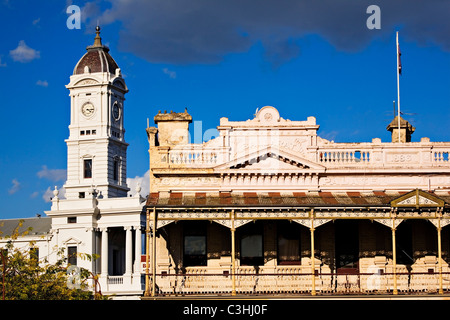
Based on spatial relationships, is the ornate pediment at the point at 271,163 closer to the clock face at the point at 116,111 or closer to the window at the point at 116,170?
the window at the point at 116,170

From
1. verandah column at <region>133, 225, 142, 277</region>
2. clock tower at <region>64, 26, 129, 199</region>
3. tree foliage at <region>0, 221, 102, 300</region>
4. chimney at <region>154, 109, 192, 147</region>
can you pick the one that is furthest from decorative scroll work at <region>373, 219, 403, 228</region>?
clock tower at <region>64, 26, 129, 199</region>

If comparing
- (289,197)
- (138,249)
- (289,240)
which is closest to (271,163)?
(289,197)

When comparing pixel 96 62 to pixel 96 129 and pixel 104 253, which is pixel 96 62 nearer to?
pixel 96 129

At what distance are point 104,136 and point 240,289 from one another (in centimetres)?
5409

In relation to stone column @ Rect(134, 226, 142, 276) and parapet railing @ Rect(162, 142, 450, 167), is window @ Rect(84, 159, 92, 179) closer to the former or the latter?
stone column @ Rect(134, 226, 142, 276)

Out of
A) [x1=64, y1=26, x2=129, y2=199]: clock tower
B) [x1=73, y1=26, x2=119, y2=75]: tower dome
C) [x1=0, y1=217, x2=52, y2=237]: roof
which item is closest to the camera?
[x1=0, y1=217, x2=52, y2=237]: roof

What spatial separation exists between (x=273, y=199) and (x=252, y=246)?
257 centimetres

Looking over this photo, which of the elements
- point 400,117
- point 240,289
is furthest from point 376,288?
point 400,117

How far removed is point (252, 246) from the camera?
1623 inches

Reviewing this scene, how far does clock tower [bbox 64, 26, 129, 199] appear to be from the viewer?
298ft

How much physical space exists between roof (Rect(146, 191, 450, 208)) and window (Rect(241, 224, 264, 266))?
159cm

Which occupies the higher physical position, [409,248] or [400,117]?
[400,117]

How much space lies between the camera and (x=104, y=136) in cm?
9181
